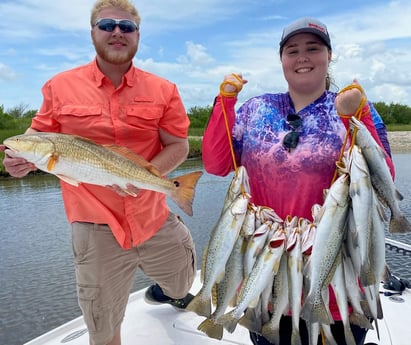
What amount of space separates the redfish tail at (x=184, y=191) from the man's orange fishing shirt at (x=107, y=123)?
48 centimetres

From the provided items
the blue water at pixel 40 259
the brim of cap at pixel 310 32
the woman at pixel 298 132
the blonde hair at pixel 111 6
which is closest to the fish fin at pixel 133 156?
the woman at pixel 298 132

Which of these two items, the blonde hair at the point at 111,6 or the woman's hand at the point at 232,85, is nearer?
the woman's hand at the point at 232,85

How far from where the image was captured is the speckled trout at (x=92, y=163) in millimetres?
3205

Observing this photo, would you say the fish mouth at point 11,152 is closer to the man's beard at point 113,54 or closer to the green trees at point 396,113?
the man's beard at point 113,54

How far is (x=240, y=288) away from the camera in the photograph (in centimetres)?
271

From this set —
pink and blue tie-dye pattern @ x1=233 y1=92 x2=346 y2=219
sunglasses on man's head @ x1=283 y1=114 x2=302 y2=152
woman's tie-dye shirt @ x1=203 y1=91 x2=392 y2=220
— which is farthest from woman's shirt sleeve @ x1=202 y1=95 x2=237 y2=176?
sunglasses on man's head @ x1=283 y1=114 x2=302 y2=152

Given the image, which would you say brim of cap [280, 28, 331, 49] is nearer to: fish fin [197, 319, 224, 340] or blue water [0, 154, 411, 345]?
fish fin [197, 319, 224, 340]

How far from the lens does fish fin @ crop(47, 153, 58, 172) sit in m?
3.23

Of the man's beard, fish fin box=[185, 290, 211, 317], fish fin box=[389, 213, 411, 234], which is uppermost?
the man's beard

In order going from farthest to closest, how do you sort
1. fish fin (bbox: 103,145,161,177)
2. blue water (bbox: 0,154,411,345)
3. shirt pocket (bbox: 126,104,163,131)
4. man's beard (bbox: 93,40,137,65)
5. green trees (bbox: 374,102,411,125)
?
green trees (bbox: 374,102,411,125) < blue water (bbox: 0,154,411,345) < shirt pocket (bbox: 126,104,163,131) < man's beard (bbox: 93,40,137,65) < fish fin (bbox: 103,145,161,177)

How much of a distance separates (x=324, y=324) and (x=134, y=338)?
2.58 metres

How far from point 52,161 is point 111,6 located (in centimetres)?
135

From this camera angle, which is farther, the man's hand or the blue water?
the blue water

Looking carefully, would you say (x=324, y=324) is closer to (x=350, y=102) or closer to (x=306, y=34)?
(x=350, y=102)
